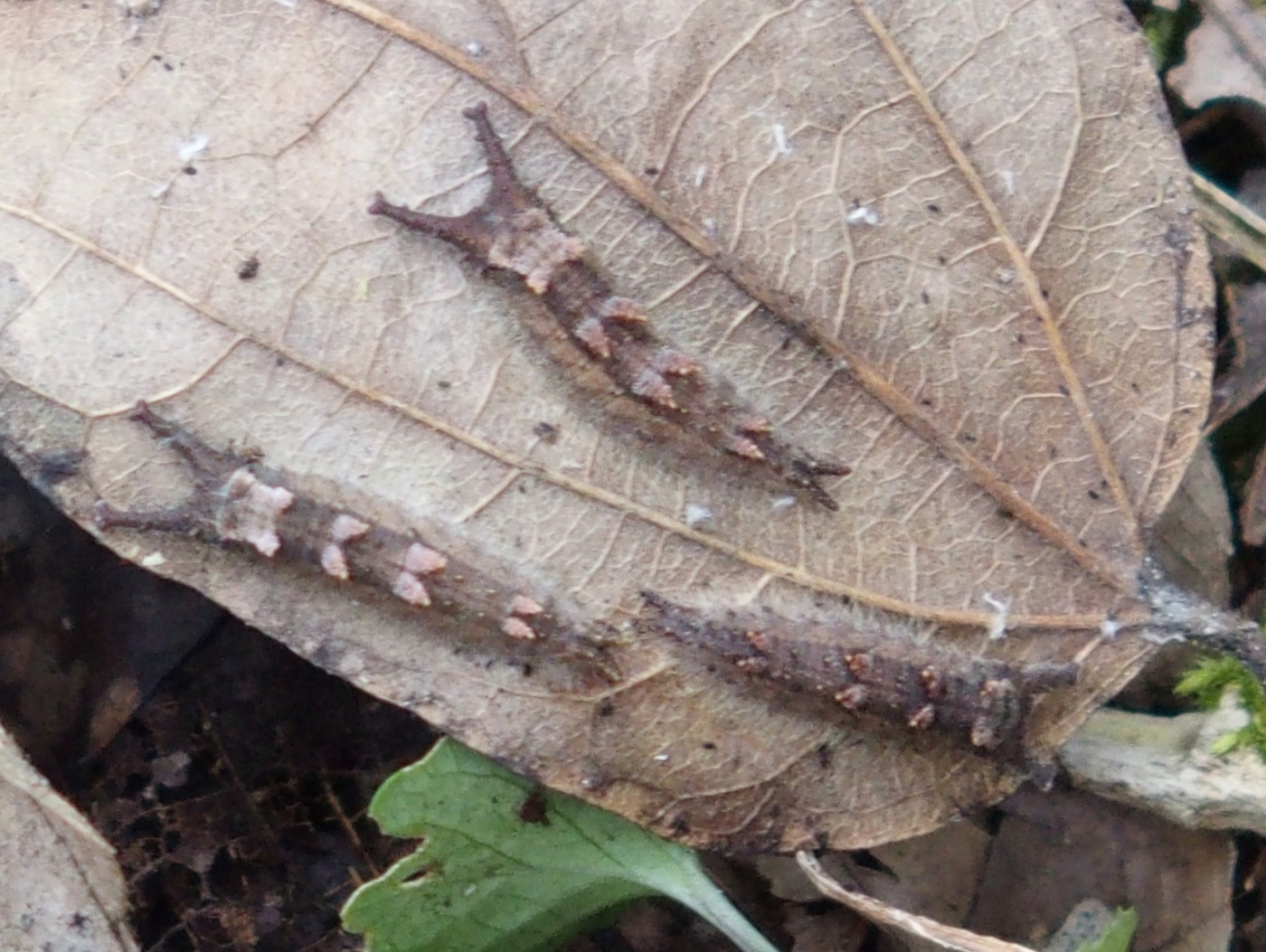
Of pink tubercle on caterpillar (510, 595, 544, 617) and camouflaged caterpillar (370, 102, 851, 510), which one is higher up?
camouflaged caterpillar (370, 102, 851, 510)

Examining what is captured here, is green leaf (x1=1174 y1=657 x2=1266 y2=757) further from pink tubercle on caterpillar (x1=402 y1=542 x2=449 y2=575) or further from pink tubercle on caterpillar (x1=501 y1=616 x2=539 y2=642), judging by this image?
pink tubercle on caterpillar (x1=402 y1=542 x2=449 y2=575)

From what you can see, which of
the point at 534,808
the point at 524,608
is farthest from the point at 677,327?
the point at 534,808

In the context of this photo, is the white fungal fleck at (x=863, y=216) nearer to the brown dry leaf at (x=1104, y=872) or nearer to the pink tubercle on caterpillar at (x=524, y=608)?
the pink tubercle on caterpillar at (x=524, y=608)

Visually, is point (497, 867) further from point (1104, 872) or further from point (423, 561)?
point (1104, 872)

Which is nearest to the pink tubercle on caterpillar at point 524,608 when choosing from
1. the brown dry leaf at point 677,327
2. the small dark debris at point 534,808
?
the brown dry leaf at point 677,327

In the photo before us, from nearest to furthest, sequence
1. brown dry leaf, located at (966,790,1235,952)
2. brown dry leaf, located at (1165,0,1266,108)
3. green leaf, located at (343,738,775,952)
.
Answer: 1. green leaf, located at (343,738,775,952)
2. brown dry leaf, located at (966,790,1235,952)
3. brown dry leaf, located at (1165,0,1266,108)

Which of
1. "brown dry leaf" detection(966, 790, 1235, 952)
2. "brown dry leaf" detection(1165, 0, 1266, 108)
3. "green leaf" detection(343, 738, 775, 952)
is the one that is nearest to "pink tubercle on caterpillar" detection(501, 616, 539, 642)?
"green leaf" detection(343, 738, 775, 952)
